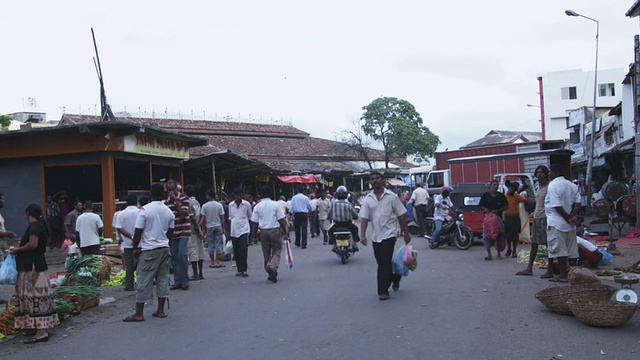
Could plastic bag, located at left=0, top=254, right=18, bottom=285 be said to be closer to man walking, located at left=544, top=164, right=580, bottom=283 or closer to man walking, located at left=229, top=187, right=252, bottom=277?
man walking, located at left=229, top=187, right=252, bottom=277

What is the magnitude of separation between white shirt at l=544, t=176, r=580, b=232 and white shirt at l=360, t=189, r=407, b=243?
232 cm

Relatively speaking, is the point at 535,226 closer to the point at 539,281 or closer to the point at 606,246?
the point at 539,281

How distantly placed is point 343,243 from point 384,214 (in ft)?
14.7

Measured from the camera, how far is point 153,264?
7465 millimetres

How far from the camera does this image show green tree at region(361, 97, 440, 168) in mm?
45062

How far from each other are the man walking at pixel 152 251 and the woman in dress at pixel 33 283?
1.09 metres

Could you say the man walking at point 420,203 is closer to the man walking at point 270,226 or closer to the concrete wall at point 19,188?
the man walking at point 270,226

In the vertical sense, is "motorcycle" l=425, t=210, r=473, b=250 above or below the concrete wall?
below

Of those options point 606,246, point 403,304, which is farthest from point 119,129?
point 606,246

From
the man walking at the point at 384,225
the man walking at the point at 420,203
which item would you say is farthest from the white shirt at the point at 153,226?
the man walking at the point at 420,203

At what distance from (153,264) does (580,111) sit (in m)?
37.6

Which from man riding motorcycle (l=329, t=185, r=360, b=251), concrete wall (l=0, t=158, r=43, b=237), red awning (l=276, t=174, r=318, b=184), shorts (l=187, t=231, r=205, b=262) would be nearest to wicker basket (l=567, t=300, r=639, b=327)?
man riding motorcycle (l=329, t=185, r=360, b=251)

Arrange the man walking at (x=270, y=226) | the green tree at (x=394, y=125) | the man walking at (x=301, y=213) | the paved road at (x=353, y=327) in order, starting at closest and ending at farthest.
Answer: the paved road at (x=353, y=327), the man walking at (x=270, y=226), the man walking at (x=301, y=213), the green tree at (x=394, y=125)

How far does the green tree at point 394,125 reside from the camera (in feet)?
148
